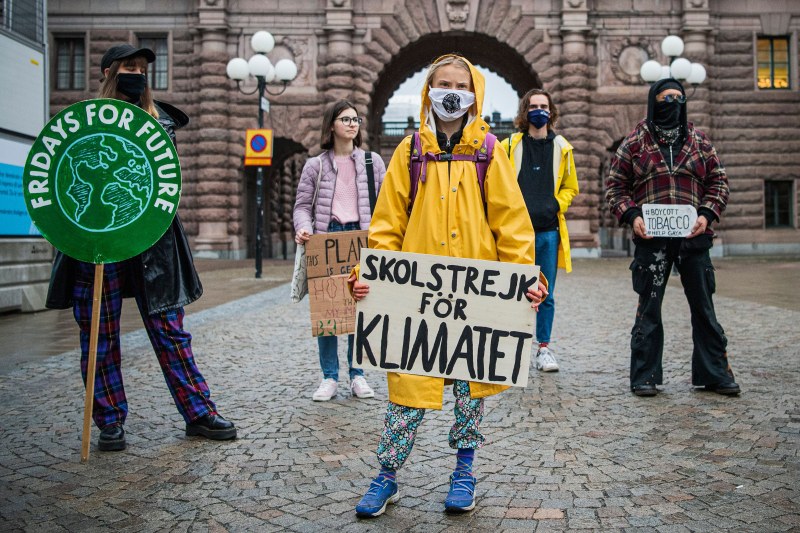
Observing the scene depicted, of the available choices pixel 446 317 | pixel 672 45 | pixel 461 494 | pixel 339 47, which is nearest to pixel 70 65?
pixel 339 47

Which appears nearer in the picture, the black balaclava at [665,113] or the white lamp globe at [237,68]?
the black balaclava at [665,113]

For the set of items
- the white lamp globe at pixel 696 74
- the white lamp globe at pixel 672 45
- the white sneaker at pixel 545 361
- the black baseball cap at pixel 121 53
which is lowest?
the white sneaker at pixel 545 361

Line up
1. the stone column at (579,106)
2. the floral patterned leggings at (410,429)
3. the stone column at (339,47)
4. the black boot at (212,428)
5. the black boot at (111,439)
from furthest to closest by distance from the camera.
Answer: the stone column at (579,106), the stone column at (339,47), the black boot at (212,428), the black boot at (111,439), the floral patterned leggings at (410,429)

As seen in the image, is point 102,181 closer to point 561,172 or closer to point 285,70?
point 561,172

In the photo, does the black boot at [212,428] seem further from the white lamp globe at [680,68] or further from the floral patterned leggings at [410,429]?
the white lamp globe at [680,68]

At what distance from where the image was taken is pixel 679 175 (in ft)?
16.8

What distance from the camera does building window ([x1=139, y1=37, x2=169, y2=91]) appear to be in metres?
25.0

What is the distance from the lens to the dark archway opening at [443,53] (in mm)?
25388

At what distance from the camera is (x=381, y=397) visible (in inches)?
204

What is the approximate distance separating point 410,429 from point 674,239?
2.86 metres

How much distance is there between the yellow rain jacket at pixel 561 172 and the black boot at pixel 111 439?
3729 mm

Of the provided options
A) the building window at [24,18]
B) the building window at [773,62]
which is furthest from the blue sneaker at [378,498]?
the building window at [773,62]

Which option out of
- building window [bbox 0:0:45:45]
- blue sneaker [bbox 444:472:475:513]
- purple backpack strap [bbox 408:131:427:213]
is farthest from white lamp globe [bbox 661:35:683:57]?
blue sneaker [bbox 444:472:475:513]

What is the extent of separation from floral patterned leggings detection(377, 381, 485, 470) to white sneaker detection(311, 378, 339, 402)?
1.94 m
